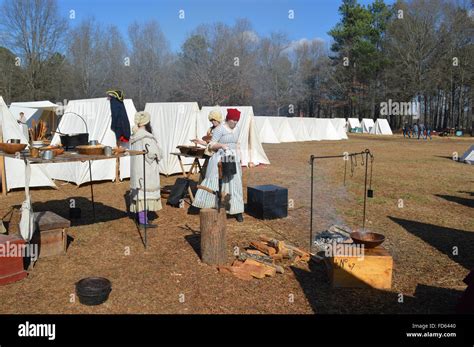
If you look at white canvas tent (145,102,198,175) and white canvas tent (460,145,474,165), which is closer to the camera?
white canvas tent (145,102,198,175)

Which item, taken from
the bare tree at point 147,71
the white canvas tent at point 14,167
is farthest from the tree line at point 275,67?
the white canvas tent at point 14,167

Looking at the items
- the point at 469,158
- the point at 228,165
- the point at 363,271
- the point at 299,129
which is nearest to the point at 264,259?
the point at 363,271

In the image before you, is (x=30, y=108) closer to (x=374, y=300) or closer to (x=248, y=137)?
(x=248, y=137)

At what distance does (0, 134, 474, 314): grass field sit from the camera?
3.82m

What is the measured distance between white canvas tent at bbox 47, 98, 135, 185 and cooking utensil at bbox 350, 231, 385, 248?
7.69m

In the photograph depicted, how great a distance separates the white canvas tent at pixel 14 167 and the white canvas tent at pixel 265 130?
60.1ft

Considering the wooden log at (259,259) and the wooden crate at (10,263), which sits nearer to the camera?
the wooden crate at (10,263)

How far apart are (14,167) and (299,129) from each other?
23704 millimetres

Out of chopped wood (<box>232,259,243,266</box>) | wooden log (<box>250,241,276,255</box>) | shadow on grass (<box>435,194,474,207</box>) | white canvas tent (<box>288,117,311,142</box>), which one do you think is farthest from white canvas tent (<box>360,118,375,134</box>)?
chopped wood (<box>232,259,243,266</box>)

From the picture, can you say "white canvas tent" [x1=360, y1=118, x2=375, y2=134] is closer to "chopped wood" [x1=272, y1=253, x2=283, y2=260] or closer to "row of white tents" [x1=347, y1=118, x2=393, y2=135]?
"row of white tents" [x1=347, y1=118, x2=393, y2=135]

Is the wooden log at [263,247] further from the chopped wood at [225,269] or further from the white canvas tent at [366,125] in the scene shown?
the white canvas tent at [366,125]

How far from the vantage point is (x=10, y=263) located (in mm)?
4230

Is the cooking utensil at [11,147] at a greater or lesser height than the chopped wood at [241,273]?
greater

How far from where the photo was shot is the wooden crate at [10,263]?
13.6 feet
